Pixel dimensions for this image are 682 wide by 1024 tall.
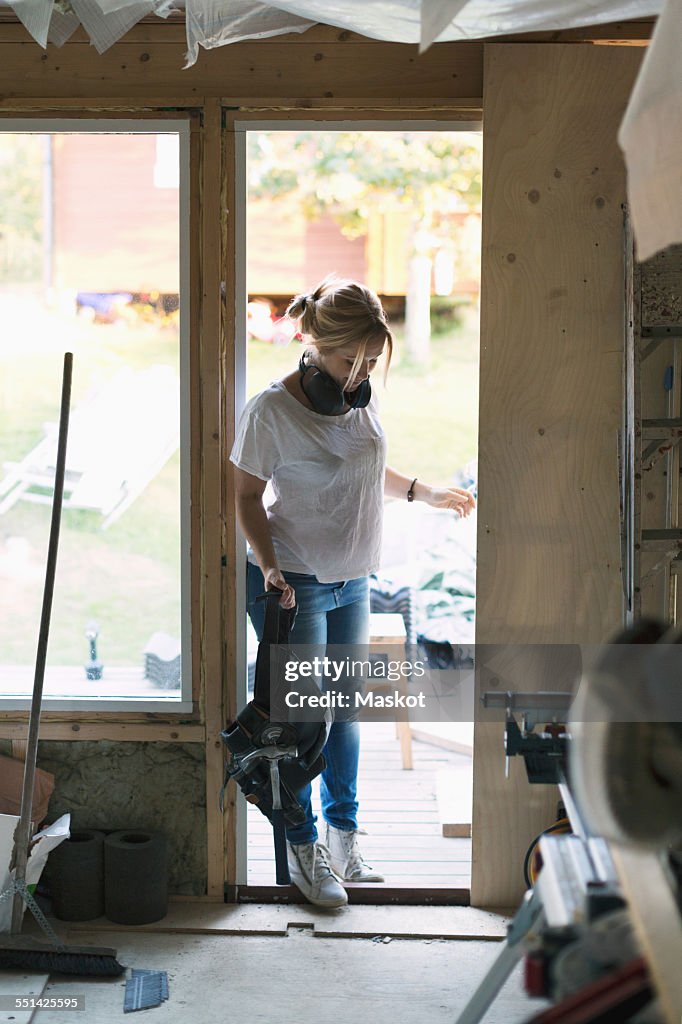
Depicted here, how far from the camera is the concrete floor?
2.62m

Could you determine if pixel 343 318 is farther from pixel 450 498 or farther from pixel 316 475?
pixel 450 498

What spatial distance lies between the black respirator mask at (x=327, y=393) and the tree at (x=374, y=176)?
4359 millimetres

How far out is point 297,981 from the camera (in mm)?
2785

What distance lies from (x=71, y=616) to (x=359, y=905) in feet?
4.02

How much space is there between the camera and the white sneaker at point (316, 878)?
314 cm

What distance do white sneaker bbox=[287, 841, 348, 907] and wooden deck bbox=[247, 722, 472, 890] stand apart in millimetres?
157

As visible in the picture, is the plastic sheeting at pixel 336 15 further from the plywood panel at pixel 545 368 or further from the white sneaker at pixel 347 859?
the white sneaker at pixel 347 859

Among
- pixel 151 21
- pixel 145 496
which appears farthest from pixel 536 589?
pixel 151 21

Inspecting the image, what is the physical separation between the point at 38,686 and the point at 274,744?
→ 66 centimetres

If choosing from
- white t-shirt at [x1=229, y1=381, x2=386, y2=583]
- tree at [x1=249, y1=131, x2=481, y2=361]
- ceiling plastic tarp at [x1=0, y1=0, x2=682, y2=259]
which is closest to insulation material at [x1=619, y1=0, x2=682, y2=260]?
ceiling plastic tarp at [x1=0, y1=0, x2=682, y2=259]

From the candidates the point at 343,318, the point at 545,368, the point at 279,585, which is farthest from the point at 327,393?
the point at 545,368

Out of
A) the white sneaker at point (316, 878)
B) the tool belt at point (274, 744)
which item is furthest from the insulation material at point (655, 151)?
the white sneaker at point (316, 878)

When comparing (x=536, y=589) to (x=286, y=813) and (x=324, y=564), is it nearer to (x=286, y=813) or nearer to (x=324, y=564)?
(x=324, y=564)

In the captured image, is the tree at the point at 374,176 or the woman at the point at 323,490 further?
the tree at the point at 374,176
